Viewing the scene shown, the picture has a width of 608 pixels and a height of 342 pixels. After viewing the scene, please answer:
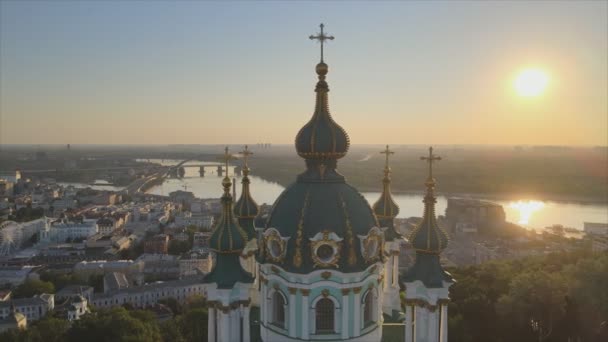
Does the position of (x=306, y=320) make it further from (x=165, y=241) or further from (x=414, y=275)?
(x=165, y=241)

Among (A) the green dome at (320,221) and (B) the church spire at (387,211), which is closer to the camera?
(A) the green dome at (320,221)

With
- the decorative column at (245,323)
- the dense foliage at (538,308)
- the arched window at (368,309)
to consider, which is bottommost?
the dense foliage at (538,308)

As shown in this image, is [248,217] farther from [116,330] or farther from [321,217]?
[116,330]

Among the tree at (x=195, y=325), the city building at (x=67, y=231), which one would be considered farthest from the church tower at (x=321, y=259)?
the city building at (x=67, y=231)

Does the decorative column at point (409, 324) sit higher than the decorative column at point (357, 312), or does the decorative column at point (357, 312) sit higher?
the decorative column at point (357, 312)

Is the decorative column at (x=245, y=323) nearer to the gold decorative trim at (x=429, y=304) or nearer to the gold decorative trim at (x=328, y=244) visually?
the gold decorative trim at (x=328, y=244)

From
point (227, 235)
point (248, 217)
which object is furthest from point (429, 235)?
point (248, 217)

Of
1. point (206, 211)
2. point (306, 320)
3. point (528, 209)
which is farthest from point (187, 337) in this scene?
A: point (528, 209)
